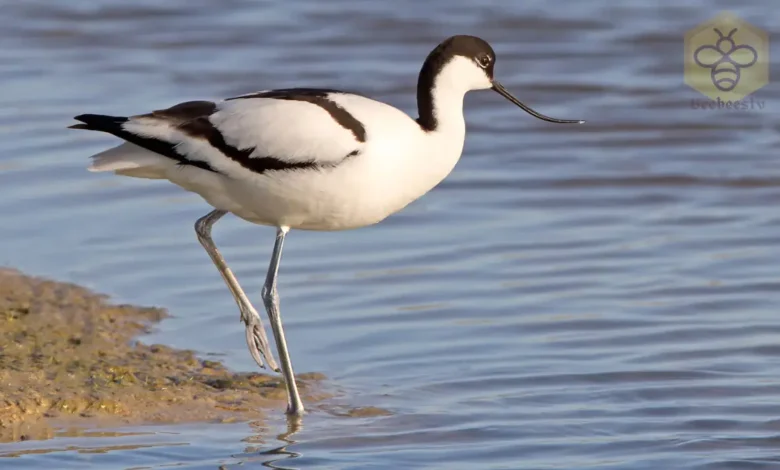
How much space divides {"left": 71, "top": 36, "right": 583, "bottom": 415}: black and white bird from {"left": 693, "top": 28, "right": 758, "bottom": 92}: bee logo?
580cm

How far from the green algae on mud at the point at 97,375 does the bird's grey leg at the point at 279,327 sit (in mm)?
144

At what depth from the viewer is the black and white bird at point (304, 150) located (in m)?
5.79

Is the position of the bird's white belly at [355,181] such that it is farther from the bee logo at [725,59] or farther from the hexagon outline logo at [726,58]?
the bee logo at [725,59]

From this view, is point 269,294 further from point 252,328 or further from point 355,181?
point 355,181

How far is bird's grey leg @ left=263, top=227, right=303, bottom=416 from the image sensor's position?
5.88 metres

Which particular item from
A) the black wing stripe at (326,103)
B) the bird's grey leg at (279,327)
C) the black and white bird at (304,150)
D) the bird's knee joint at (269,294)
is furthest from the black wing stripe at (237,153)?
the bird's knee joint at (269,294)

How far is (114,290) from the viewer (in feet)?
23.7

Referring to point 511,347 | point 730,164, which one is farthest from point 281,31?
point 511,347

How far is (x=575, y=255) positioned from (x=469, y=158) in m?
2.04

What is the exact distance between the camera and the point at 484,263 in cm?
759

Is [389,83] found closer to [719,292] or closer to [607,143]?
[607,143]

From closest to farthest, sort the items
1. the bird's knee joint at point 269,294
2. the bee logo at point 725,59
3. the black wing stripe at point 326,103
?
the black wing stripe at point 326,103 → the bird's knee joint at point 269,294 → the bee logo at point 725,59

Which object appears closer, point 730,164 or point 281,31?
point 730,164

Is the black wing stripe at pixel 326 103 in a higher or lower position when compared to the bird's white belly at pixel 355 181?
higher
